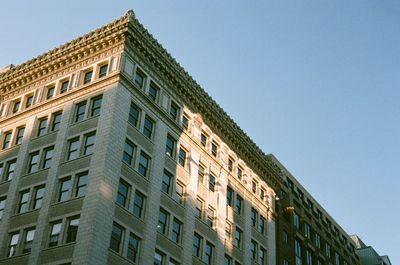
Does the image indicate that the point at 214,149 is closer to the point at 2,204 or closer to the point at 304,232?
the point at 2,204

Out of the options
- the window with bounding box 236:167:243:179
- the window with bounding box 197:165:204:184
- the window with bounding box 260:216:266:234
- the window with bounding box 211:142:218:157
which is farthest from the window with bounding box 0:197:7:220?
the window with bounding box 260:216:266:234

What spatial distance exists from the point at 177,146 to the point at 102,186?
12.1 metres

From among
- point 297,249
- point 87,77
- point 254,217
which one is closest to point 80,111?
point 87,77

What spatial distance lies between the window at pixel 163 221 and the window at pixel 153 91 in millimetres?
10147

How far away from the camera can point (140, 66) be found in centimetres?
4916

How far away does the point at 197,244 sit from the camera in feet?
164

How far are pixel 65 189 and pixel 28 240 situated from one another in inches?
178

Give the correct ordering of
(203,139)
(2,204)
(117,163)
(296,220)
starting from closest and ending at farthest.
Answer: (117,163)
(2,204)
(203,139)
(296,220)

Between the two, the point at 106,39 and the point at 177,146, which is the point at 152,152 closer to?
the point at 177,146

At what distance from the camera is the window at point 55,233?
1574 inches

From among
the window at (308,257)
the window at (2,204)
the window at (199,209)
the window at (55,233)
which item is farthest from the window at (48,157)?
the window at (308,257)

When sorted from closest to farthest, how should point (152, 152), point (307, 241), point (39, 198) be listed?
point (39, 198), point (152, 152), point (307, 241)

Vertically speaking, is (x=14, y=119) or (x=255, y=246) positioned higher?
(x=14, y=119)

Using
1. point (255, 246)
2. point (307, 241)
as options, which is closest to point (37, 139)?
point (255, 246)
